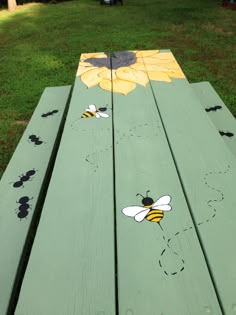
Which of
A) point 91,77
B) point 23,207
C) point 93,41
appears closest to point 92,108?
point 91,77

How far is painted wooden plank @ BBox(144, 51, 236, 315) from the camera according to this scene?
1300 mm

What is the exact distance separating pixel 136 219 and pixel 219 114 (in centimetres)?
194

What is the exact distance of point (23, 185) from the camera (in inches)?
93.0

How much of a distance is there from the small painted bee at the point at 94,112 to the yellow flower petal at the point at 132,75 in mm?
575

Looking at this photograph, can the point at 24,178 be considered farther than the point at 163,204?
Yes

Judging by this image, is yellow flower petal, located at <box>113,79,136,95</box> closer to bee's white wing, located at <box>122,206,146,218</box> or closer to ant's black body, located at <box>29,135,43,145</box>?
ant's black body, located at <box>29,135,43,145</box>

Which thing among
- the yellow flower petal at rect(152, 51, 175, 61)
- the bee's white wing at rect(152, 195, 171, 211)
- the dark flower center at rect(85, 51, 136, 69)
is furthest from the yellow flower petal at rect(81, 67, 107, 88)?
the bee's white wing at rect(152, 195, 171, 211)

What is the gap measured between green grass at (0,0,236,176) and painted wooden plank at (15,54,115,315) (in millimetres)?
1730

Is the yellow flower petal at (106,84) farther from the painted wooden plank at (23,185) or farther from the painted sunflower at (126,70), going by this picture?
the painted wooden plank at (23,185)

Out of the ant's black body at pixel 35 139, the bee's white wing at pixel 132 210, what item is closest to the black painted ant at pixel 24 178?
the ant's black body at pixel 35 139

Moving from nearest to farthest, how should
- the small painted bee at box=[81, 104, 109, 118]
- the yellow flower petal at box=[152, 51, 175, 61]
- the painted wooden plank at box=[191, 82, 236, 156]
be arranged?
the small painted bee at box=[81, 104, 109, 118] < the painted wooden plank at box=[191, 82, 236, 156] < the yellow flower petal at box=[152, 51, 175, 61]

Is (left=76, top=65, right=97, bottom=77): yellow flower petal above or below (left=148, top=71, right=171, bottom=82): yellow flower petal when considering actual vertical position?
below

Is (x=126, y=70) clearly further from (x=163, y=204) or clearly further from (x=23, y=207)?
(x=163, y=204)

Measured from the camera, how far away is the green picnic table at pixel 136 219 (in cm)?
122
